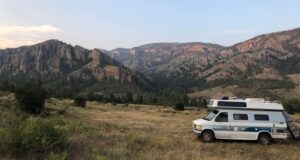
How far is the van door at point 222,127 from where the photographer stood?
832 inches

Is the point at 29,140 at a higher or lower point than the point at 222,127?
lower

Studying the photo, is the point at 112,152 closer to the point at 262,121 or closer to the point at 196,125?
the point at 196,125

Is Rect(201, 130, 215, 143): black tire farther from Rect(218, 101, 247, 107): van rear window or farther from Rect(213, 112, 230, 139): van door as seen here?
Rect(218, 101, 247, 107): van rear window

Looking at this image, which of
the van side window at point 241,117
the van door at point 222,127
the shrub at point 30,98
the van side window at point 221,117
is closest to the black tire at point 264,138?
the van side window at point 241,117

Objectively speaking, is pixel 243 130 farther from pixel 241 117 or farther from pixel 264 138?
pixel 264 138

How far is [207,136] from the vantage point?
21.1 metres

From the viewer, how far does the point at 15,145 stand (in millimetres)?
10719

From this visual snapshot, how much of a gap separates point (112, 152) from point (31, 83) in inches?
821

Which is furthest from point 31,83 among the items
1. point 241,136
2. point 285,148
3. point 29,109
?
point 285,148

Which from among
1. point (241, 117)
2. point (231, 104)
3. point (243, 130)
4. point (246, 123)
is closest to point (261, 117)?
point (246, 123)

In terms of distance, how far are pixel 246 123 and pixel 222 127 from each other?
1.28 meters

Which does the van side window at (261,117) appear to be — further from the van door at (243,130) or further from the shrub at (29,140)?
the shrub at (29,140)

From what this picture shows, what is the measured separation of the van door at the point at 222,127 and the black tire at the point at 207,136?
10.4 inches

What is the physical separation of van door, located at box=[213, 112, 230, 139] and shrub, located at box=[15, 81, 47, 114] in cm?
1444
